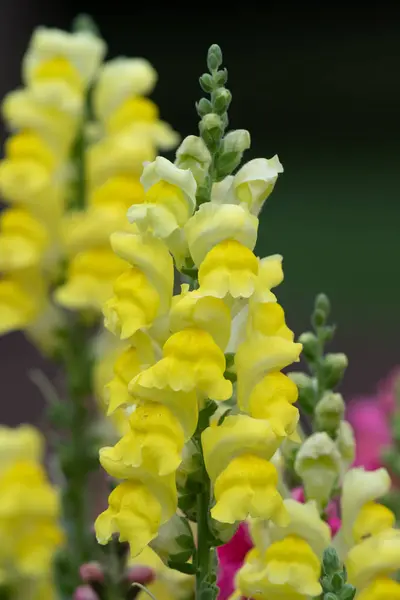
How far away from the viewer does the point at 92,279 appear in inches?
41.4

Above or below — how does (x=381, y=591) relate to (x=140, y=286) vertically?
below

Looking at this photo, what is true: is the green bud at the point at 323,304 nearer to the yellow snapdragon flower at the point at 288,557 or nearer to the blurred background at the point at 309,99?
the yellow snapdragon flower at the point at 288,557

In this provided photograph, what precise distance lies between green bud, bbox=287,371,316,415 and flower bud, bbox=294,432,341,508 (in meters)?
0.03

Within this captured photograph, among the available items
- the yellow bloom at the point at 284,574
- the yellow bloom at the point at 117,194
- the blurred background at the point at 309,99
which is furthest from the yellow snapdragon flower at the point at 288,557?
the blurred background at the point at 309,99

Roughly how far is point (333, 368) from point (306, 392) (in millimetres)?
23

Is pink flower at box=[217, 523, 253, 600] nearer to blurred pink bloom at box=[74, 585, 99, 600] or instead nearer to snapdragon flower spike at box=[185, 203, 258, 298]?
blurred pink bloom at box=[74, 585, 99, 600]

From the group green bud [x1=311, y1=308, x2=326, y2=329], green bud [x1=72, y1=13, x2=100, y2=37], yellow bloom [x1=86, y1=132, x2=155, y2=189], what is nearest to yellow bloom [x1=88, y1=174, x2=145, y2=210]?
yellow bloom [x1=86, y1=132, x2=155, y2=189]

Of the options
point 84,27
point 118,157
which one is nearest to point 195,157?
point 118,157

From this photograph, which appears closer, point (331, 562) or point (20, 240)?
point (331, 562)

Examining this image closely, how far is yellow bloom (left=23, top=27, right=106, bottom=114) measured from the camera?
42.6 inches

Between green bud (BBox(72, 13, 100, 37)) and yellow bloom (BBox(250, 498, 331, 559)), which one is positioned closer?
yellow bloom (BBox(250, 498, 331, 559))

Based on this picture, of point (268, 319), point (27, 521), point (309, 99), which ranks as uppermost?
point (268, 319)

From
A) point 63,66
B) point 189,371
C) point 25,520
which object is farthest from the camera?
point 63,66

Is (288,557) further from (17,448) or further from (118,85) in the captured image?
(118,85)
